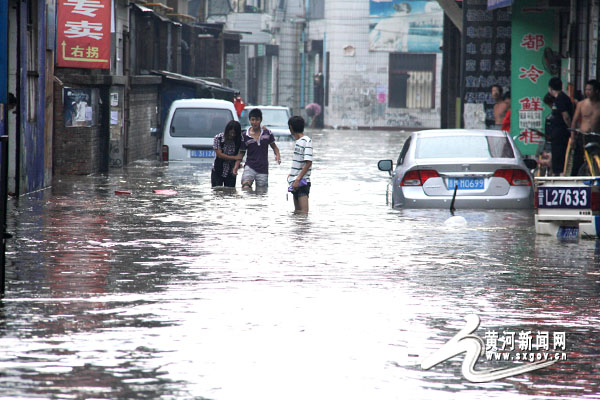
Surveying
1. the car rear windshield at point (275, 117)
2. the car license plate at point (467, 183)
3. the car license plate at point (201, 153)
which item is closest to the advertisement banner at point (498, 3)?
the car license plate at point (201, 153)

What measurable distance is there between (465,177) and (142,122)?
19.6 metres

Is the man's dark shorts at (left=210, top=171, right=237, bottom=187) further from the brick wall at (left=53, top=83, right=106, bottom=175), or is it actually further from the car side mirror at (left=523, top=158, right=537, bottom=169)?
the car side mirror at (left=523, top=158, right=537, bottom=169)

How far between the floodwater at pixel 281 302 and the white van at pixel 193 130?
31.0 feet

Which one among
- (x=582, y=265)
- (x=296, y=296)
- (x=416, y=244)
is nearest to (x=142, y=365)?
(x=296, y=296)

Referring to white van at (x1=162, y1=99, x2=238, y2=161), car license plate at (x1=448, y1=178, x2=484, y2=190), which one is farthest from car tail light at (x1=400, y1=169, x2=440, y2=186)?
white van at (x1=162, y1=99, x2=238, y2=161)

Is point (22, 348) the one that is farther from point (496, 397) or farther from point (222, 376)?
point (496, 397)

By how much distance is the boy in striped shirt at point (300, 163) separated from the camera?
1532 centimetres

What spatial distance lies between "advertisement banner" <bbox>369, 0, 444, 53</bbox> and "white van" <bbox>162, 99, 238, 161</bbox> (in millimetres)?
44256

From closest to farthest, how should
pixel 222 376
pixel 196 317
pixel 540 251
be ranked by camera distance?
pixel 222 376 < pixel 196 317 < pixel 540 251

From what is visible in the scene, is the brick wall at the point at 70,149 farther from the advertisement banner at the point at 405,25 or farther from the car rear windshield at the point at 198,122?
the advertisement banner at the point at 405,25

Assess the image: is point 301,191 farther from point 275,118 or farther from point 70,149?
point 275,118

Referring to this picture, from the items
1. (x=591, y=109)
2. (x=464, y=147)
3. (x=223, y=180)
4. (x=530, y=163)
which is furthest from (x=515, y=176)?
(x=223, y=180)

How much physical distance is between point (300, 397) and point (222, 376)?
0.56 meters

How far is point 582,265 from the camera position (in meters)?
11.0
